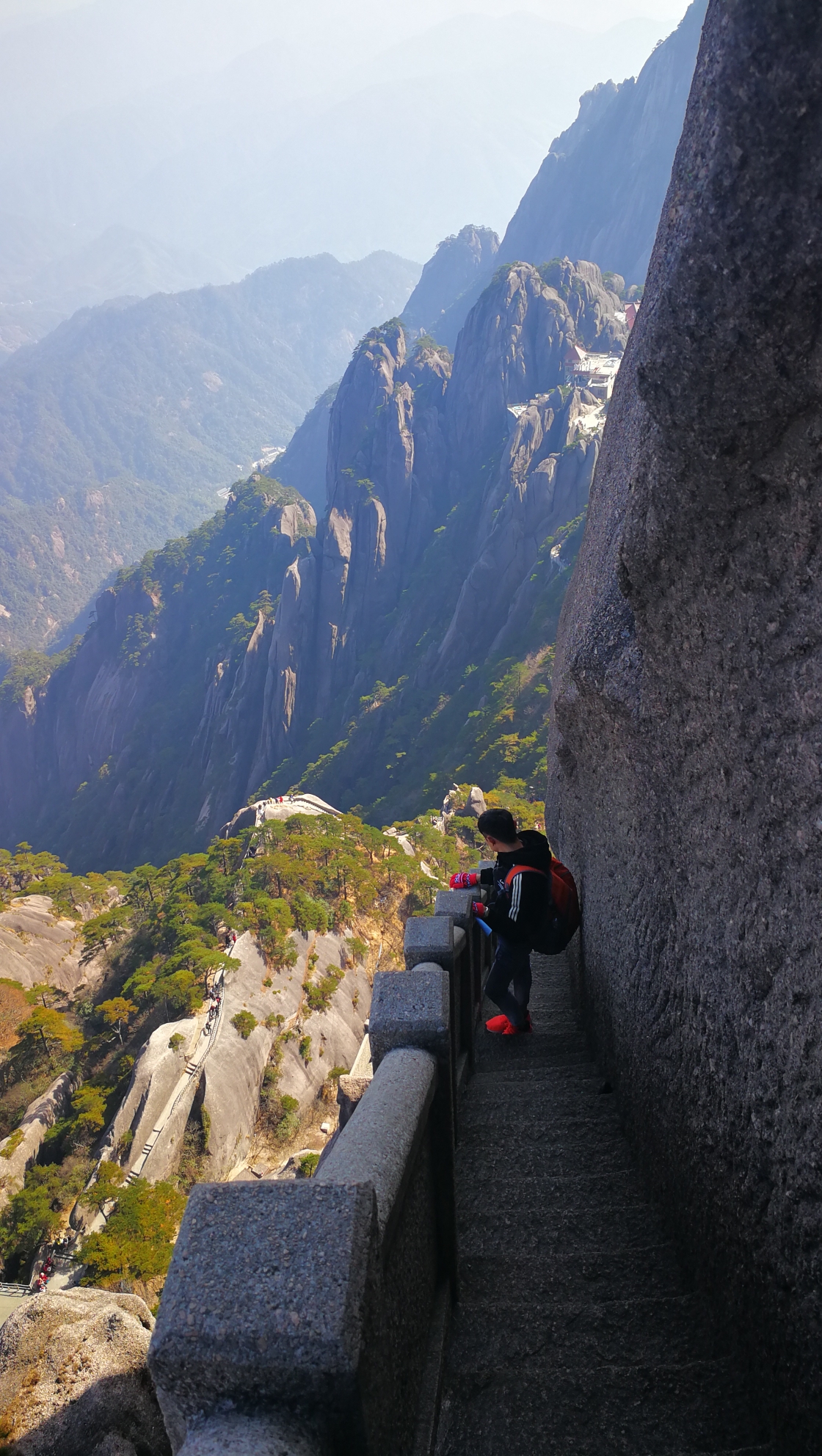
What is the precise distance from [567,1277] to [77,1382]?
2.19 m

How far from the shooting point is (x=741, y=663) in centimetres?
242

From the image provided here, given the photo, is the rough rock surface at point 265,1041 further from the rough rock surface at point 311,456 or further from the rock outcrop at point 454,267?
the rock outcrop at point 454,267

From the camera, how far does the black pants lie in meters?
4.98

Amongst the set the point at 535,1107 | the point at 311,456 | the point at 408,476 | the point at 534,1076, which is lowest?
the point at 534,1076

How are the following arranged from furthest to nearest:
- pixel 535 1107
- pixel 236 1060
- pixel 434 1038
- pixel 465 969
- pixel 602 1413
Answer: pixel 236 1060
pixel 465 969
pixel 535 1107
pixel 434 1038
pixel 602 1413

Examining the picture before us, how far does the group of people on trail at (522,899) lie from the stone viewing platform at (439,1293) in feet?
1.61

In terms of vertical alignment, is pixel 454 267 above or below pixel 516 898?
above

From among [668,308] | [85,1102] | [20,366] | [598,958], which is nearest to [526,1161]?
[598,958]

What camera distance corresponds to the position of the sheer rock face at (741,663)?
1.97 meters

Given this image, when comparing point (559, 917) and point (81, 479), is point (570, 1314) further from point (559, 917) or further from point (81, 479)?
point (81, 479)

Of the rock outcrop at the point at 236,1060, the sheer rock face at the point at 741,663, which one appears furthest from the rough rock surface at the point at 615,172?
the sheer rock face at the point at 741,663

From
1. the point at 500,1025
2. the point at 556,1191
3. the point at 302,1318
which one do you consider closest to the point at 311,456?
the point at 500,1025

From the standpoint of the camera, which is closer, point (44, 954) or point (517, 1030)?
point (517, 1030)

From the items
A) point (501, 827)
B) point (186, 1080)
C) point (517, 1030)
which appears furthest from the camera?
point (186, 1080)
